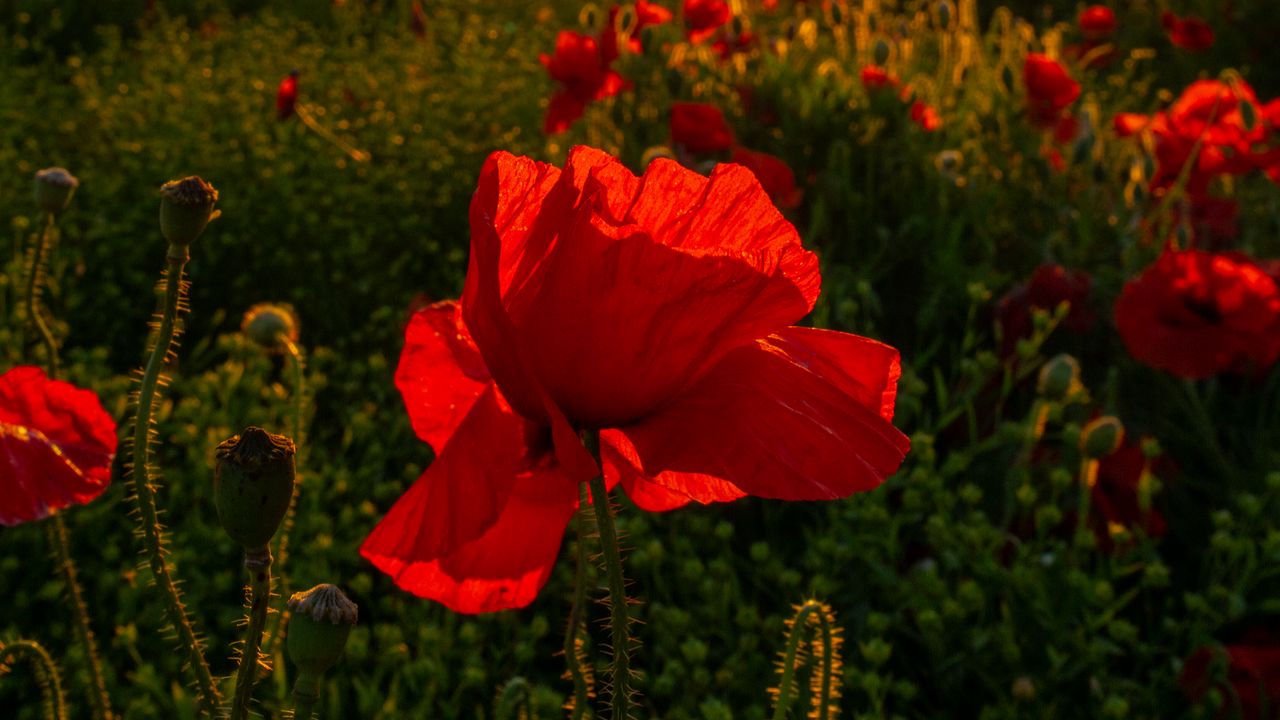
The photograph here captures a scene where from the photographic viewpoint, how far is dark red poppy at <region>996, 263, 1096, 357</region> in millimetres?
2385

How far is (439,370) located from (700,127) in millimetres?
1976

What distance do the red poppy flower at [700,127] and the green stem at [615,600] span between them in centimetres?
207

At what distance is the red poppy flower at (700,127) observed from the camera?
2.73 metres

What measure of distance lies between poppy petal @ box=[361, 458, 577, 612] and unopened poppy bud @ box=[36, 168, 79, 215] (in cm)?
75

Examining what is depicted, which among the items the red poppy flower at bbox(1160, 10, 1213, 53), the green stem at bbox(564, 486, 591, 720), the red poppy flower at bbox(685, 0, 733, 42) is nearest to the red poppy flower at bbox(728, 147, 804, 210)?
the red poppy flower at bbox(685, 0, 733, 42)

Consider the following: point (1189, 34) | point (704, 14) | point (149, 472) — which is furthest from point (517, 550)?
point (1189, 34)

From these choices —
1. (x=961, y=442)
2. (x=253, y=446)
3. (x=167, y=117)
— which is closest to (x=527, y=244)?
(x=253, y=446)

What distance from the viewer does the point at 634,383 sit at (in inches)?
29.5

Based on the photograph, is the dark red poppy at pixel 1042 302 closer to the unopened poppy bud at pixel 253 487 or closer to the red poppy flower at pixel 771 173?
the red poppy flower at pixel 771 173

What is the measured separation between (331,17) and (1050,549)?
4.54 m

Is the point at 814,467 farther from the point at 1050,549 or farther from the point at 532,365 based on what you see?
the point at 1050,549

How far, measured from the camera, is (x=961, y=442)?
7.91ft

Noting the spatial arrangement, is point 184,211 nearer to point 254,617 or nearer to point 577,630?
point 254,617

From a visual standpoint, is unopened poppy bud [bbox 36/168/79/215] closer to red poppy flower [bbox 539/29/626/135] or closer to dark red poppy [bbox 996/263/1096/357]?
dark red poppy [bbox 996/263/1096/357]
